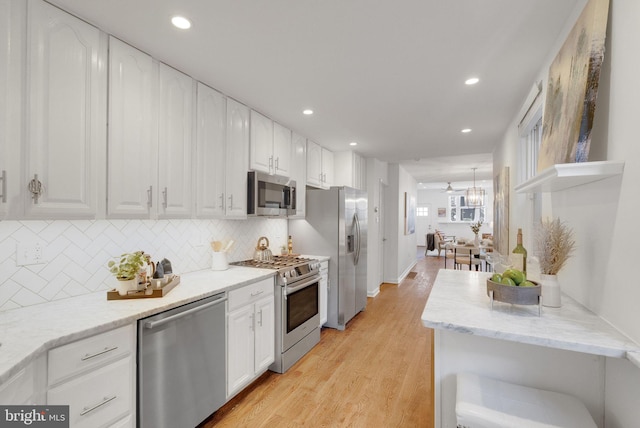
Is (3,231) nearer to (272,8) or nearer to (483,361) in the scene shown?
(272,8)

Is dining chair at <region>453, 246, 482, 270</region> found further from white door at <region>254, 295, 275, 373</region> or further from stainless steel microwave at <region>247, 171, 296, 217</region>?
white door at <region>254, 295, 275, 373</region>

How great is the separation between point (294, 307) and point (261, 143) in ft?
5.63

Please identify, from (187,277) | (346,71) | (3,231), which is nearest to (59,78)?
(3,231)

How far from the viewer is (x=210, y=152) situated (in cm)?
241

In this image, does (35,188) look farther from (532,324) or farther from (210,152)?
(532,324)

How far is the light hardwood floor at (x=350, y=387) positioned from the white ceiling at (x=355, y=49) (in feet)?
6.84

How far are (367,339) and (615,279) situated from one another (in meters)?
2.73

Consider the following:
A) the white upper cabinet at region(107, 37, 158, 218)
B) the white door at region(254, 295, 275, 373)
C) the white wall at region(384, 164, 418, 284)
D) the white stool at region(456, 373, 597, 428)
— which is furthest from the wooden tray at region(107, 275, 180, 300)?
the white wall at region(384, 164, 418, 284)

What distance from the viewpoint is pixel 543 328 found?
1.12m

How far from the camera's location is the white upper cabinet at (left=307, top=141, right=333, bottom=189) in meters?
3.95

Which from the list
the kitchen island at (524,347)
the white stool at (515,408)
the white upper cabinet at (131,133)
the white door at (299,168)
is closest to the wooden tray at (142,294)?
the white upper cabinet at (131,133)

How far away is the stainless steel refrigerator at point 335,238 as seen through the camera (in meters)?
3.73

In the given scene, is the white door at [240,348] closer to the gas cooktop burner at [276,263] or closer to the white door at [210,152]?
the gas cooktop burner at [276,263]

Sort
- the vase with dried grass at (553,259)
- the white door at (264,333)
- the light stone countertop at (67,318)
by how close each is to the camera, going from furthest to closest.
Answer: the white door at (264,333) < the vase with dried grass at (553,259) < the light stone countertop at (67,318)
